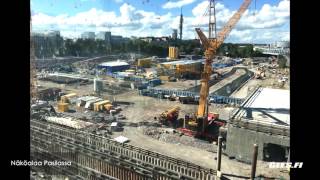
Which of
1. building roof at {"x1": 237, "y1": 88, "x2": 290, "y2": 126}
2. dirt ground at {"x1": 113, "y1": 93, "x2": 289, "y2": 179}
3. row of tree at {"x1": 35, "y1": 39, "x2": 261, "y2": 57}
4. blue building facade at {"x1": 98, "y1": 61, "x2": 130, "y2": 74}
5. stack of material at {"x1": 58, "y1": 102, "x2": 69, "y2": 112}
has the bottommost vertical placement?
dirt ground at {"x1": 113, "y1": 93, "x2": 289, "y2": 179}

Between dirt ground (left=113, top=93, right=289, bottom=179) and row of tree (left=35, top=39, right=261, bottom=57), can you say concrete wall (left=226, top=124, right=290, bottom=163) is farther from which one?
row of tree (left=35, top=39, right=261, bottom=57)

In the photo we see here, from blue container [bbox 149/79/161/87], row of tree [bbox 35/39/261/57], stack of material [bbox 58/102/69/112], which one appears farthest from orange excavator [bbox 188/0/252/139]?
row of tree [bbox 35/39/261/57]

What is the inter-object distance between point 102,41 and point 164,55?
33.0ft

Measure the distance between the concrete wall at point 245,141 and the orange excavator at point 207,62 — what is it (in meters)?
2.39

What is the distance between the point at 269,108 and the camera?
463 inches

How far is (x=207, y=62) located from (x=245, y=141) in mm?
5428

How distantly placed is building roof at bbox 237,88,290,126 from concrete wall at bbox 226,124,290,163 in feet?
1.62

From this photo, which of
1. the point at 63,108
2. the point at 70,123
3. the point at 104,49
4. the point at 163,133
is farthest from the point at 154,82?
the point at 104,49

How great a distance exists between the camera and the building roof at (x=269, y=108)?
10.3 metres

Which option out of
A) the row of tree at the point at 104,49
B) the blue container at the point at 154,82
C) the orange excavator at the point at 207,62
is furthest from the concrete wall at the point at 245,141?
the row of tree at the point at 104,49

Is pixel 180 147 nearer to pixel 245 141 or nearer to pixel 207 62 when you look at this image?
pixel 245 141

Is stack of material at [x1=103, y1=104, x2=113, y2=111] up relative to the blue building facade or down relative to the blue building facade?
down

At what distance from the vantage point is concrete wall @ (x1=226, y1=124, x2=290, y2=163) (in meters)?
9.61
